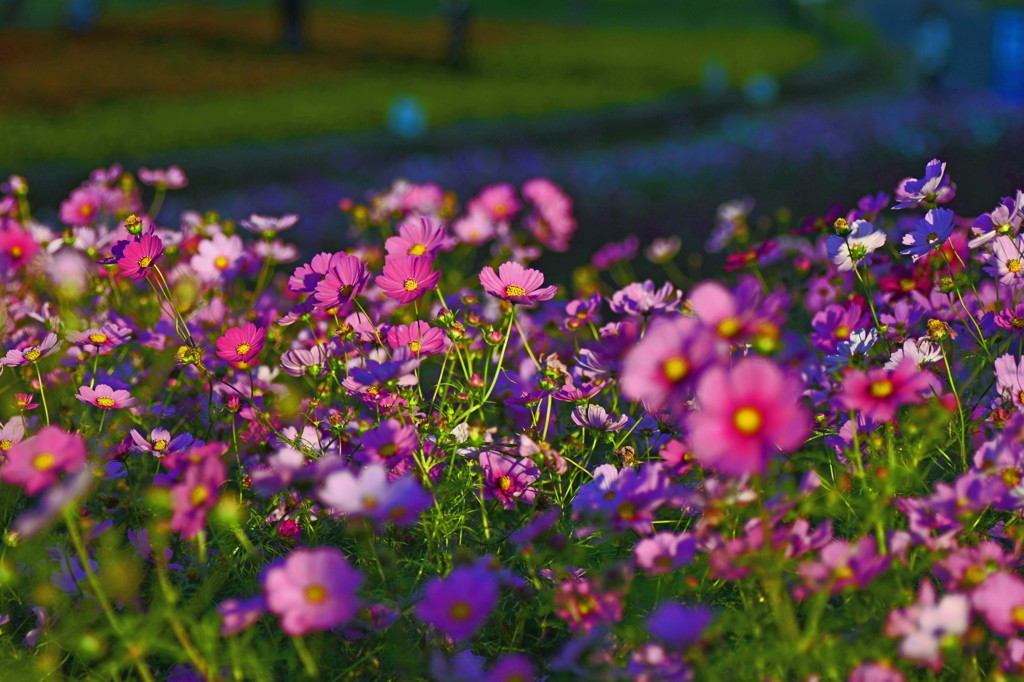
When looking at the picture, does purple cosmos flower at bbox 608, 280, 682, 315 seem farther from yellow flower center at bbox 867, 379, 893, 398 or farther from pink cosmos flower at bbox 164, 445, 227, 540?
pink cosmos flower at bbox 164, 445, 227, 540

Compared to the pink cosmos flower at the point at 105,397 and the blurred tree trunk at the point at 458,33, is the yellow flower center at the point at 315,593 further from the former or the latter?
the blurred tree trunk at the point at 458,33

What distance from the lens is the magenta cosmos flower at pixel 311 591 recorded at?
0.90 metres

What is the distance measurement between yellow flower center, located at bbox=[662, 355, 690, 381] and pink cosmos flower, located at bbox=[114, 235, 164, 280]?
901 mm

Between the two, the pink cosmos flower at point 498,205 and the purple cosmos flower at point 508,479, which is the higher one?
the pink cosmos flower at point 498,205

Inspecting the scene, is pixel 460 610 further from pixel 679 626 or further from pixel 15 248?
pixel 15 248

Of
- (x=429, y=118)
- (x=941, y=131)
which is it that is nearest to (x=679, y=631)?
(x=941, y=131)

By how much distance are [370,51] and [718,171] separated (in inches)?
503

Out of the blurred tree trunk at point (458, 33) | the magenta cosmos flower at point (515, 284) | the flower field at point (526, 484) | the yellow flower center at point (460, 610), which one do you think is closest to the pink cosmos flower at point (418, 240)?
the flower field at point (526, 484)

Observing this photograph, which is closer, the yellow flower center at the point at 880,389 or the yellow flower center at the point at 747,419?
the yellow flower center at the point at 747,419

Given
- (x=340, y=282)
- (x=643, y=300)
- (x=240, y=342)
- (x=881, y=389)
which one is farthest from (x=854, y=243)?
(x=240, y=342)

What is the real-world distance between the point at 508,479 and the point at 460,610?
0.45 metres

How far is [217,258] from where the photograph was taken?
1907 mm

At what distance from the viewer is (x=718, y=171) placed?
5113 millimetres

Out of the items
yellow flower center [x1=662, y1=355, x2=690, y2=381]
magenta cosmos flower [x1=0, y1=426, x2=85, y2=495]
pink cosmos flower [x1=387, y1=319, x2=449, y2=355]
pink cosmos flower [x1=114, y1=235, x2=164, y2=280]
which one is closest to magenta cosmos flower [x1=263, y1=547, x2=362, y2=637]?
magenta cosmos flower [x1=0, y1=426, x2=85, y2=495]
